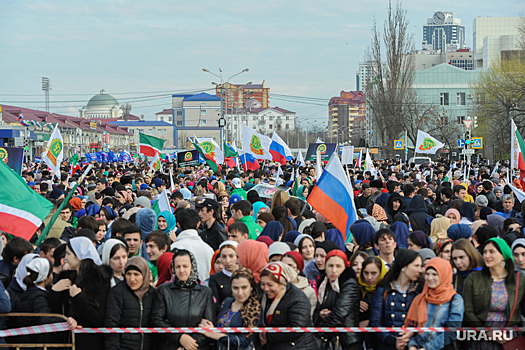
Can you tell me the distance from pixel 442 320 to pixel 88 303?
2.86 metres

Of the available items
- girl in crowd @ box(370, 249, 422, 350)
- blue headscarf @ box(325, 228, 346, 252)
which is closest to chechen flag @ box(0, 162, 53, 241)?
blue headscarf @ box(325, 228, 346, 252)

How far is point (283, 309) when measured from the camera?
190 inches

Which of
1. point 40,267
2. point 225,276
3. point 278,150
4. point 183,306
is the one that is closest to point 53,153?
point 278,150

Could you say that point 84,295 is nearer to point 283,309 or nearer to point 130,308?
point 130,308

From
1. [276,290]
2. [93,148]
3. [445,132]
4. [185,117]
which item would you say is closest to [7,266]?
[276,290]

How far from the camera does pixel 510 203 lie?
33.7 feet

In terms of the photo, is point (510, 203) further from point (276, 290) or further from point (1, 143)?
point (1, 143)

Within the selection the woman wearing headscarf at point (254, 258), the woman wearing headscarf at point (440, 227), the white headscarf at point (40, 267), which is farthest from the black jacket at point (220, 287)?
the woman wearing headscarf at point (440, 227)

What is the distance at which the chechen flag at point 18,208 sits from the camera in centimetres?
631

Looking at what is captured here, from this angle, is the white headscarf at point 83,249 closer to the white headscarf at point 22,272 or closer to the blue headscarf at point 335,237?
the white headscarf at point 22,272

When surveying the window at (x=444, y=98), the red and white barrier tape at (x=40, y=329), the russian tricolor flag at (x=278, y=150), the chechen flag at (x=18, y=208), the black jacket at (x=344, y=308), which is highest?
the window at (x=444, y=98)

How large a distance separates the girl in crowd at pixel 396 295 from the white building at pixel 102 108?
6818 inches

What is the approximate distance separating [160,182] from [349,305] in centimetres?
926

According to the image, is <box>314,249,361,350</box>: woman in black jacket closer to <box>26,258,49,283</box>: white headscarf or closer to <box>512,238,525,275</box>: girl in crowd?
<box>512,238,525,275</box>: girl in crowd
